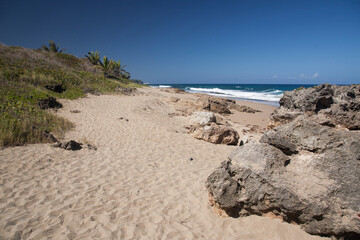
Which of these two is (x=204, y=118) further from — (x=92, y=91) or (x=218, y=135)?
(x=92, y=91)

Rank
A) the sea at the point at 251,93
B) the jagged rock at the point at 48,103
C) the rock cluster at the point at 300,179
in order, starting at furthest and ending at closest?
the sea at the point at 251,93
the jagged rock at the point at 48,103
the rock cluster at the point at 300,179

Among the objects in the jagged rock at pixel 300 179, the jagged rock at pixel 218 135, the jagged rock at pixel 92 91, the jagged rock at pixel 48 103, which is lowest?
the jagged rock at pixel 218 135

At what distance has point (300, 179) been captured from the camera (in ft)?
8.68

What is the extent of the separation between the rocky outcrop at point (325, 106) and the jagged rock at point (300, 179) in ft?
5.16

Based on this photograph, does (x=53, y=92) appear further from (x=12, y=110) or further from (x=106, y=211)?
(x=106, y=211)

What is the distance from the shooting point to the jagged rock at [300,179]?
236 centimetres

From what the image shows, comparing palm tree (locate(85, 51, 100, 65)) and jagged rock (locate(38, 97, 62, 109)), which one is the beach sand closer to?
jagged rock (locate(38, 97, 62, 109))

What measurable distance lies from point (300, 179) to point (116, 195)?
3.39m

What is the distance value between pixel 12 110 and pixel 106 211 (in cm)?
767

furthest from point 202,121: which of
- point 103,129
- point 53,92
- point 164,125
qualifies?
point 53,92

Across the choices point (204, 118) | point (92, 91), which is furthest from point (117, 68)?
point (204, 118)

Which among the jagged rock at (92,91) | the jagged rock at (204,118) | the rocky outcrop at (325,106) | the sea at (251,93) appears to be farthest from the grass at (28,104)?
the sea at (251,93)

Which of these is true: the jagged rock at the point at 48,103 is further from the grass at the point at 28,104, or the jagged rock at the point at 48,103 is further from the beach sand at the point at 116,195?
the beach sand at the point at 116,195

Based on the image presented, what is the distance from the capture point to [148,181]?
14.6ft
